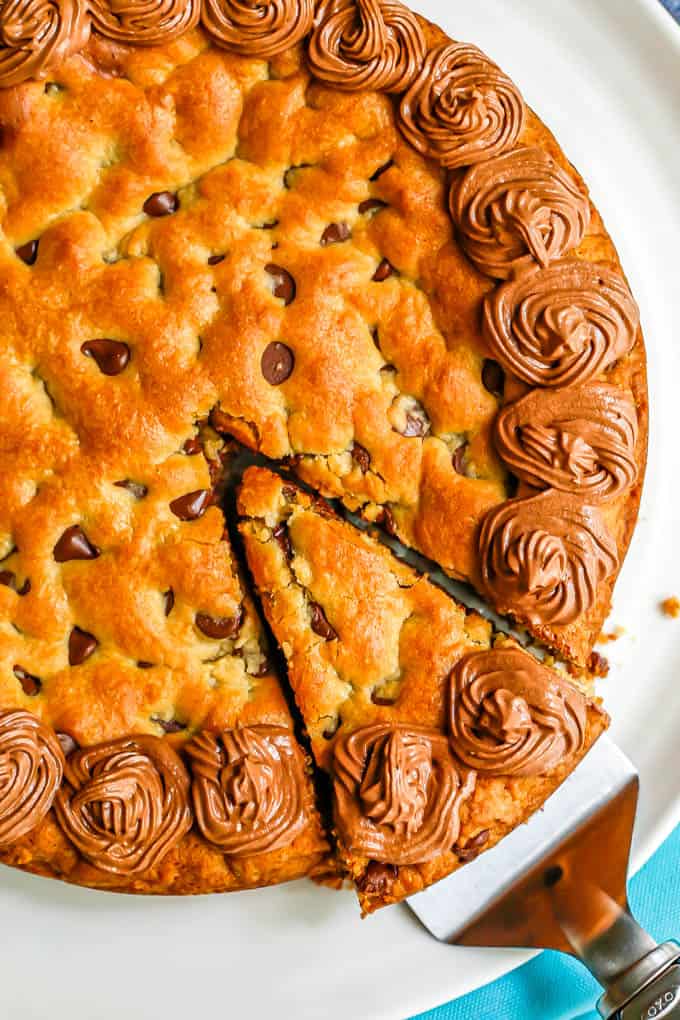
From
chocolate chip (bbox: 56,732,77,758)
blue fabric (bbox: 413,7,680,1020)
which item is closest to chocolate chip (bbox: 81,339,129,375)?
chocolate chip (bbox: 56,732,77,758)

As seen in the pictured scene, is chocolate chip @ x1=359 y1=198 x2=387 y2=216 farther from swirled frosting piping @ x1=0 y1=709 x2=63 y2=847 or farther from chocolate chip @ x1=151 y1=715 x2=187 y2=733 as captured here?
swirled frosting piping @ x1=0 y1=709 x2=63 y2=847

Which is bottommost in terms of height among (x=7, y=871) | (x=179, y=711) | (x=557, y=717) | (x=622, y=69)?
(x=7, y=871)

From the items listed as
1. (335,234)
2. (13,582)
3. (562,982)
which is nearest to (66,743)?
(13,582)

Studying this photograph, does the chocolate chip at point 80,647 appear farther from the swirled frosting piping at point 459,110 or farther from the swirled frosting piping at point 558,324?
the swirled frosting piping at point 459,110

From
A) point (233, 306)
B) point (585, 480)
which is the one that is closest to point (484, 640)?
point (585, 480)

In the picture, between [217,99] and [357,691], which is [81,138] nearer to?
[217,99]

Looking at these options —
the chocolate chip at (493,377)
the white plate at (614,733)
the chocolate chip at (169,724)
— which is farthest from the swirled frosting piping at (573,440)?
the chocolate chip at (169,724)
